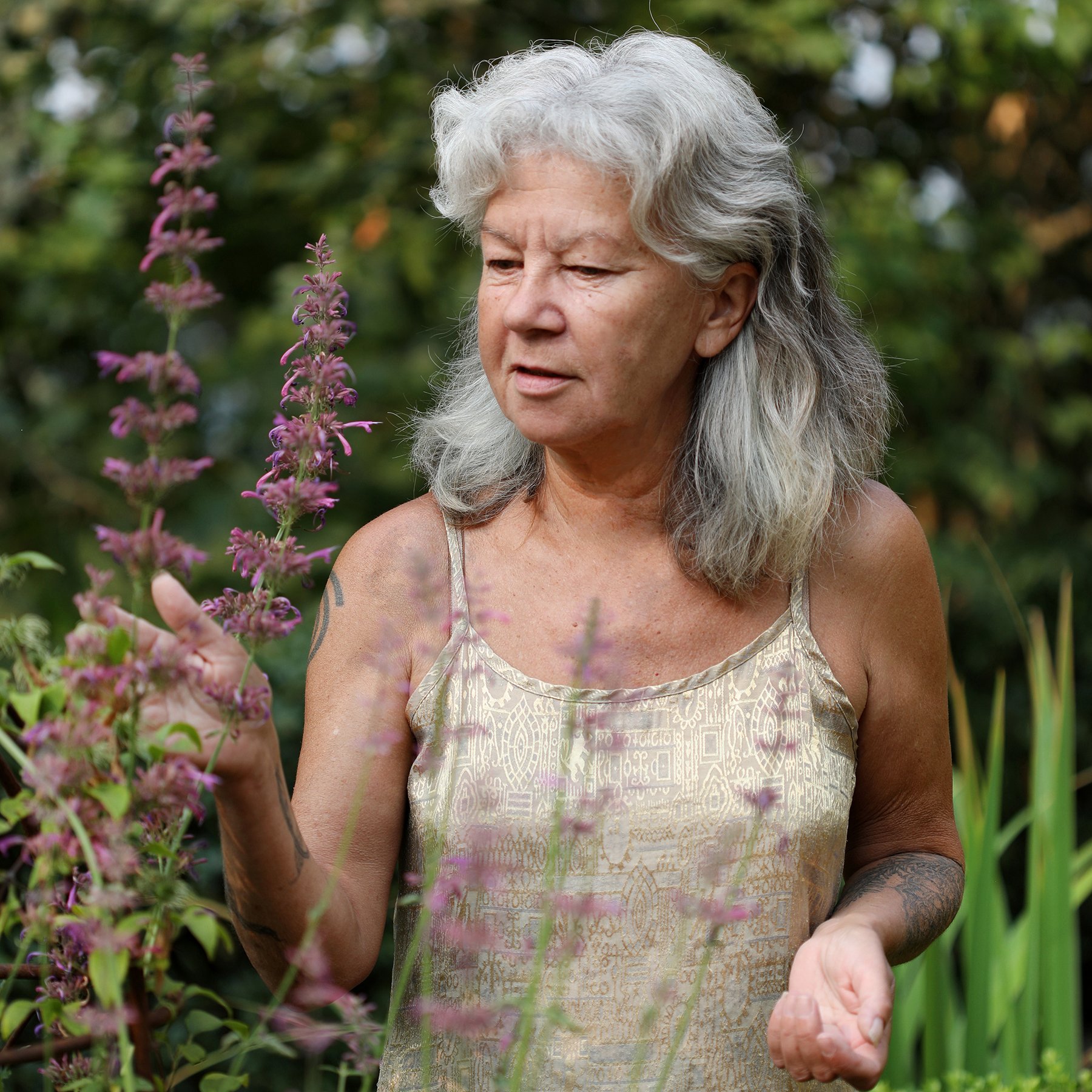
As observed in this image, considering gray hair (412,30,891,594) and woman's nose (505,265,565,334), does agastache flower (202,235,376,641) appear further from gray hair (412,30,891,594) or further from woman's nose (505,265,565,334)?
gray hair (412,30,891,594)

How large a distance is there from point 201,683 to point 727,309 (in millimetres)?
1260

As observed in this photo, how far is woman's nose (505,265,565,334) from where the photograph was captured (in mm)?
1729

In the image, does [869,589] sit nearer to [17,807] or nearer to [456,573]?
[456,573]

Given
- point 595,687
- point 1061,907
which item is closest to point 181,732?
point 595,687

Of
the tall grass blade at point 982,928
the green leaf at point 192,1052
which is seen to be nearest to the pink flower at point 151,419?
the green leaf at point 192,1052

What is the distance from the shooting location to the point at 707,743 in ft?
6.19

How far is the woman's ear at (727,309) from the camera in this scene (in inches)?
78.4

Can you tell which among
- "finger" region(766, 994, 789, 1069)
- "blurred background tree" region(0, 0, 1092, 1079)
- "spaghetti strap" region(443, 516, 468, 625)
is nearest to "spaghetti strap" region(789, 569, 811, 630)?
"spaghetti strap" region(443, 516, 468, 625)

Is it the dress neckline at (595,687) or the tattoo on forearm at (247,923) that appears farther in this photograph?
the dress neckline at (595,687)

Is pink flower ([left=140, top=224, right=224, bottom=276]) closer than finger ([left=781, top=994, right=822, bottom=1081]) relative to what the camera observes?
Yes

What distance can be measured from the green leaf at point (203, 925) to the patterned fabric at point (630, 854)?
0.87 m

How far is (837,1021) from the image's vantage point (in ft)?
4.62

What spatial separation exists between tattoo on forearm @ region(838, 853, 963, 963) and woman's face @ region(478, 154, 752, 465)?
2.64 feet

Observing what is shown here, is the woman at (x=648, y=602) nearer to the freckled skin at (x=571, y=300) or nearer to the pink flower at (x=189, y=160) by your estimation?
the freckled skin at (x=571, y=300)
